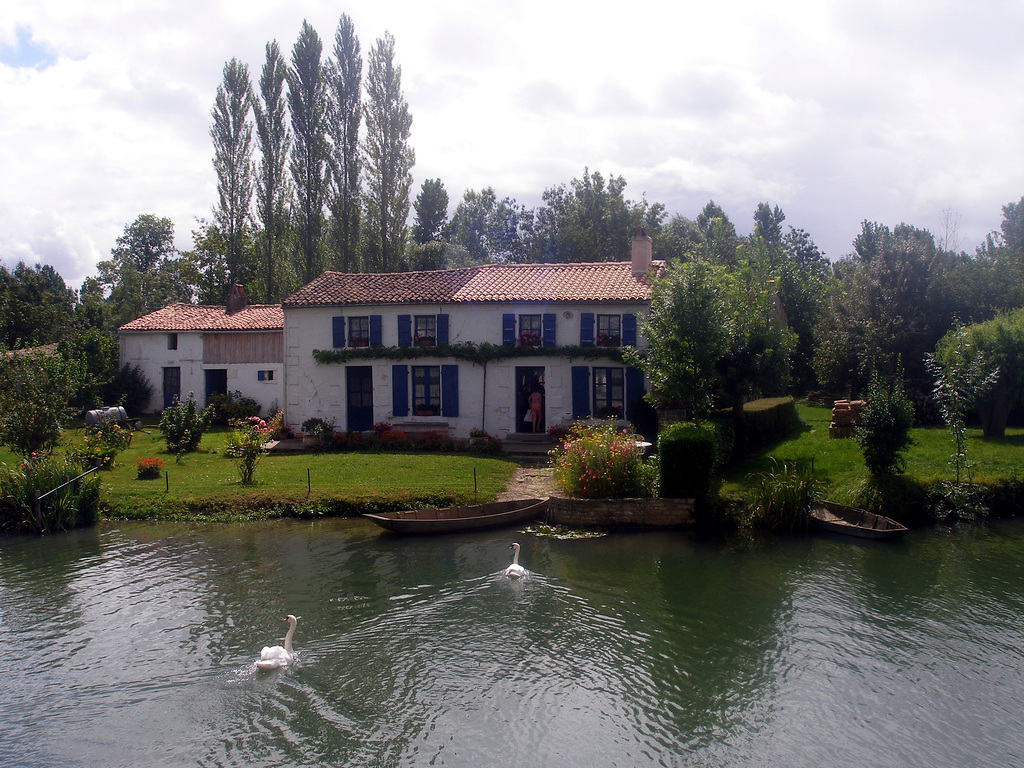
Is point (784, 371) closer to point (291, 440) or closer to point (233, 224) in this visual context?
point (291, 440)

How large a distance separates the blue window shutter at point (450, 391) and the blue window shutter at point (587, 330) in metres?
4.55

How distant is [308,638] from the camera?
9.77 metres

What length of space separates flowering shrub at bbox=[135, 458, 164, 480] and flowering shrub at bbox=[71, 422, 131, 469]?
102 cm

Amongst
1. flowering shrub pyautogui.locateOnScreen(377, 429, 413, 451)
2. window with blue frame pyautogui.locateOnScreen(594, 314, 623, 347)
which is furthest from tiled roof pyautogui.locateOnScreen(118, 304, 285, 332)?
window with blue frame pyautogui.locateOnScreen(594, 314, 623, 347)

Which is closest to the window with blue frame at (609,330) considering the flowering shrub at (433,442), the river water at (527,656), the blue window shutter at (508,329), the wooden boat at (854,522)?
the blue window shutter at (508,329)

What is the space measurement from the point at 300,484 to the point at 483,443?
6.44m

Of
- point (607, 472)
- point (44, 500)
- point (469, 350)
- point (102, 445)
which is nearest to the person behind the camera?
point (607, 472)

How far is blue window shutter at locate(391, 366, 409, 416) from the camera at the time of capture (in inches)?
966

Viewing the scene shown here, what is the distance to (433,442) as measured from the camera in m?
23.0

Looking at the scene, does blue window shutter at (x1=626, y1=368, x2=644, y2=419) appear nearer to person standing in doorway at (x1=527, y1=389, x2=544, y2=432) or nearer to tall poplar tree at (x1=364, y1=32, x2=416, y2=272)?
person standing in doorway at (x1=527, y1=389, x2=544, y2=432)

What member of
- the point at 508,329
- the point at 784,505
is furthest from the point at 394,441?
the point at 784,505

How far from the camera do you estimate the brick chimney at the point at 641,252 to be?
25.1 metres

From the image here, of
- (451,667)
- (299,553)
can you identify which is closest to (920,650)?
(451,667)

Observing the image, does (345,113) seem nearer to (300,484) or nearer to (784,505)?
(300,484)
